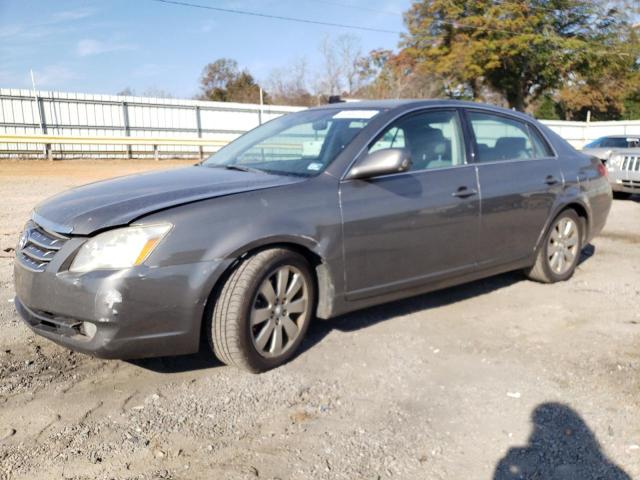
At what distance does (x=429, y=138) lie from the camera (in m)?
4.36

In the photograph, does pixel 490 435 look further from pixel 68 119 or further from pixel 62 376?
pixel 68 119

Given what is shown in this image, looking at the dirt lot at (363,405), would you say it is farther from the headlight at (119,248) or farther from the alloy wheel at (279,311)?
the headlight at (119,248)

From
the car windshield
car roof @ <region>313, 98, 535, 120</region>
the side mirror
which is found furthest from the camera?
car roof @ <region>313, 98, 535, 120</region>

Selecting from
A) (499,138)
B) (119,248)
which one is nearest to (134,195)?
(119,248)

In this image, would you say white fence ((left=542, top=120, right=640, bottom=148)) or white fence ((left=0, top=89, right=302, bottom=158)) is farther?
white fence ((left=542, top=120, right=640, bottom=148))

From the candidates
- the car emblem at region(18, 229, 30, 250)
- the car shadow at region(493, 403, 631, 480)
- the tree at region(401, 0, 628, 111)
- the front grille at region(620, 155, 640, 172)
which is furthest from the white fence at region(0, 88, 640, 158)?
the car shadow at region(493, 403, 631, 480)

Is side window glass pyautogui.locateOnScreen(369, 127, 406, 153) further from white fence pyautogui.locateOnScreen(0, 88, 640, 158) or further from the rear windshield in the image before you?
white fence pyautogui.locateOnScreen(0, 88, 640, 158)

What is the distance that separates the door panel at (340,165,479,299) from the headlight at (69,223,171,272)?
3.86 ft

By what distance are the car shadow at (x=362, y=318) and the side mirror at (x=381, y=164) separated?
115cm

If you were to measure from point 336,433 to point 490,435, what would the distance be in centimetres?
73

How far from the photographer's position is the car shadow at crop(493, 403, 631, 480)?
253 cm

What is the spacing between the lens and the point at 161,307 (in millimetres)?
3035

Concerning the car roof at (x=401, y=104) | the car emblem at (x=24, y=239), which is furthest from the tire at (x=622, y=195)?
the car emblem at (x=24, y=239)

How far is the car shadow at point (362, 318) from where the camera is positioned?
357cm
